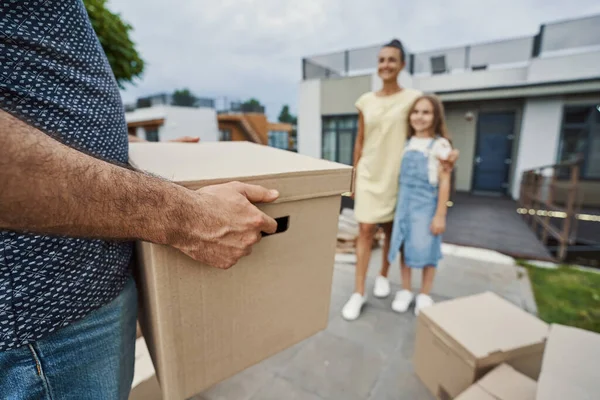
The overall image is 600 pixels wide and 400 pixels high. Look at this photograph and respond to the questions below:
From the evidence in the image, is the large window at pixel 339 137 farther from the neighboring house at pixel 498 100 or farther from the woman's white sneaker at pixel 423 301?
the woman's white sneaker at pixel 423 301

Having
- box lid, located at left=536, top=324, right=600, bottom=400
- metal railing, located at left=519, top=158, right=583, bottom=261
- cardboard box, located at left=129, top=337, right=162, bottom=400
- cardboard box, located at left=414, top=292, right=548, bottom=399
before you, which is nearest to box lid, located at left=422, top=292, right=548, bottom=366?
cardboard box, located at left=414, top=292, right=548, bottom=399

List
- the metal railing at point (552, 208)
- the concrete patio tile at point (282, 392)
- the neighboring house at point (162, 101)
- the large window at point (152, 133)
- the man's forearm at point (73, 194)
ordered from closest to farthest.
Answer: the man's forearm at point (73, 194)
the concrete patio tile at point (282, 392)
the metal railing at point (552, 208)
the large window at point (152, 133)
the neighboring house at point (162, 101)

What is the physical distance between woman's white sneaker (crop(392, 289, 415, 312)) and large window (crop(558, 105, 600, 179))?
698cm

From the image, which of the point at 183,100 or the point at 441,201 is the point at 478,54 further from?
the point at 183,100

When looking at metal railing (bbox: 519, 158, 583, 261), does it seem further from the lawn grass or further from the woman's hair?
the woman's hair

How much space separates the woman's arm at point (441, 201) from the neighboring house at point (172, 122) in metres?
14.1

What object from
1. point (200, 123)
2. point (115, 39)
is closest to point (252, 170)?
point (115, 39)

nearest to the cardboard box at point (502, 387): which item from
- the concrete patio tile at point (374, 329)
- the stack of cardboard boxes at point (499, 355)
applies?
the stack of cardboard boxes at point (499, 355)

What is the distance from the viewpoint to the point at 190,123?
15.9 m

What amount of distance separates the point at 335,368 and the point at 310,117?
27.1ft

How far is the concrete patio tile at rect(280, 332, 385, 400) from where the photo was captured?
1415 millimetres

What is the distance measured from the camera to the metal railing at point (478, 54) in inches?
255

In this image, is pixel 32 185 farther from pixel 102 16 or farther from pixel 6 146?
pixel 102 16

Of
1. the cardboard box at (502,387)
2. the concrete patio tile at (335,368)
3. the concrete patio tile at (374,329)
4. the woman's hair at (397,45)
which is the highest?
the woman's hair at (397,45)
